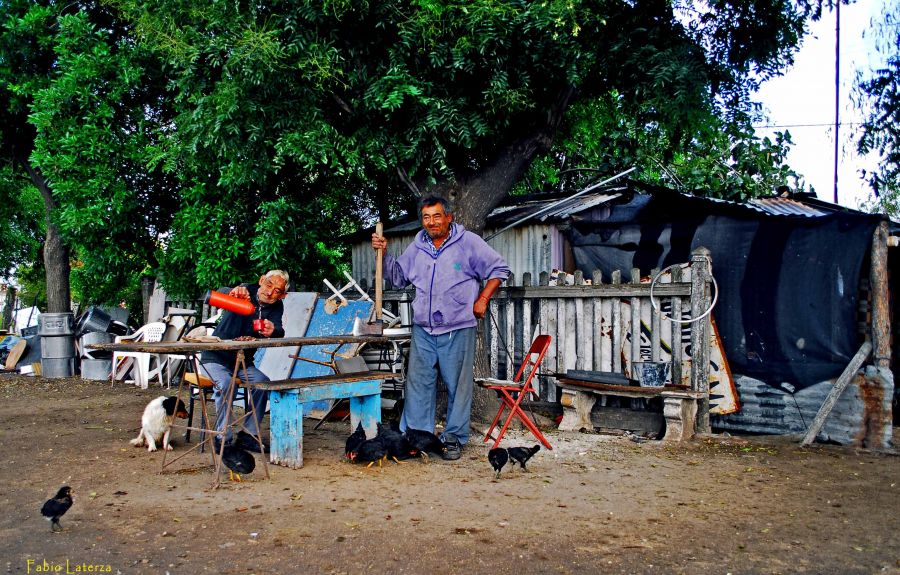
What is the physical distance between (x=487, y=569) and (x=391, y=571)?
0.46 metres

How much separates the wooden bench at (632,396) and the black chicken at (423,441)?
1.68 m

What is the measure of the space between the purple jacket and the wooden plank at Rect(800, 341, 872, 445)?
9.91 ft

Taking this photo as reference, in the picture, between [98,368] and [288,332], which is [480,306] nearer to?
[288,332]

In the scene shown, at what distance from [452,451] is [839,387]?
11.2ft

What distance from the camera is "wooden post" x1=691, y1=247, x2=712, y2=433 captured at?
6941 millimetres

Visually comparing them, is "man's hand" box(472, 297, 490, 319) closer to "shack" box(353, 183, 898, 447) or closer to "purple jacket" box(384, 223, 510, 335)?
"purple jacket" box(384, 223, 510, 335)

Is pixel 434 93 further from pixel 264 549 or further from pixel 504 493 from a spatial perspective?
pixel 264 549

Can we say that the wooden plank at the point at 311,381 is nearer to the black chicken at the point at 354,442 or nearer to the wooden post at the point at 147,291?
the black chicken at the point at 354,442

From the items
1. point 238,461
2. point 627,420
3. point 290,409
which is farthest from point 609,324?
point 238,461

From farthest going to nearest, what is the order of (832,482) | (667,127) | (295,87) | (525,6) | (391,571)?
(667,127)
(295,87)
(525,6)
(832,482)
(391,571)

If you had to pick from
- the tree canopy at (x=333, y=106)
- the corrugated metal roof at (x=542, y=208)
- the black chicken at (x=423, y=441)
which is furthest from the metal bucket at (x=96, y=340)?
the black chicken at (x=423, y=441)

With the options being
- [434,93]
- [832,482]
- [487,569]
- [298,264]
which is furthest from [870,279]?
[298,264]

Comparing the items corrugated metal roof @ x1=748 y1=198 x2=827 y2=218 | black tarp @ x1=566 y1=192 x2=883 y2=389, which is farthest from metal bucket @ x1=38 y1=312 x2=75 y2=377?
corrugated metal roof @ x1=748 y1=198 x2=827 y2=218

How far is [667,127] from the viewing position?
7469 millimetres
